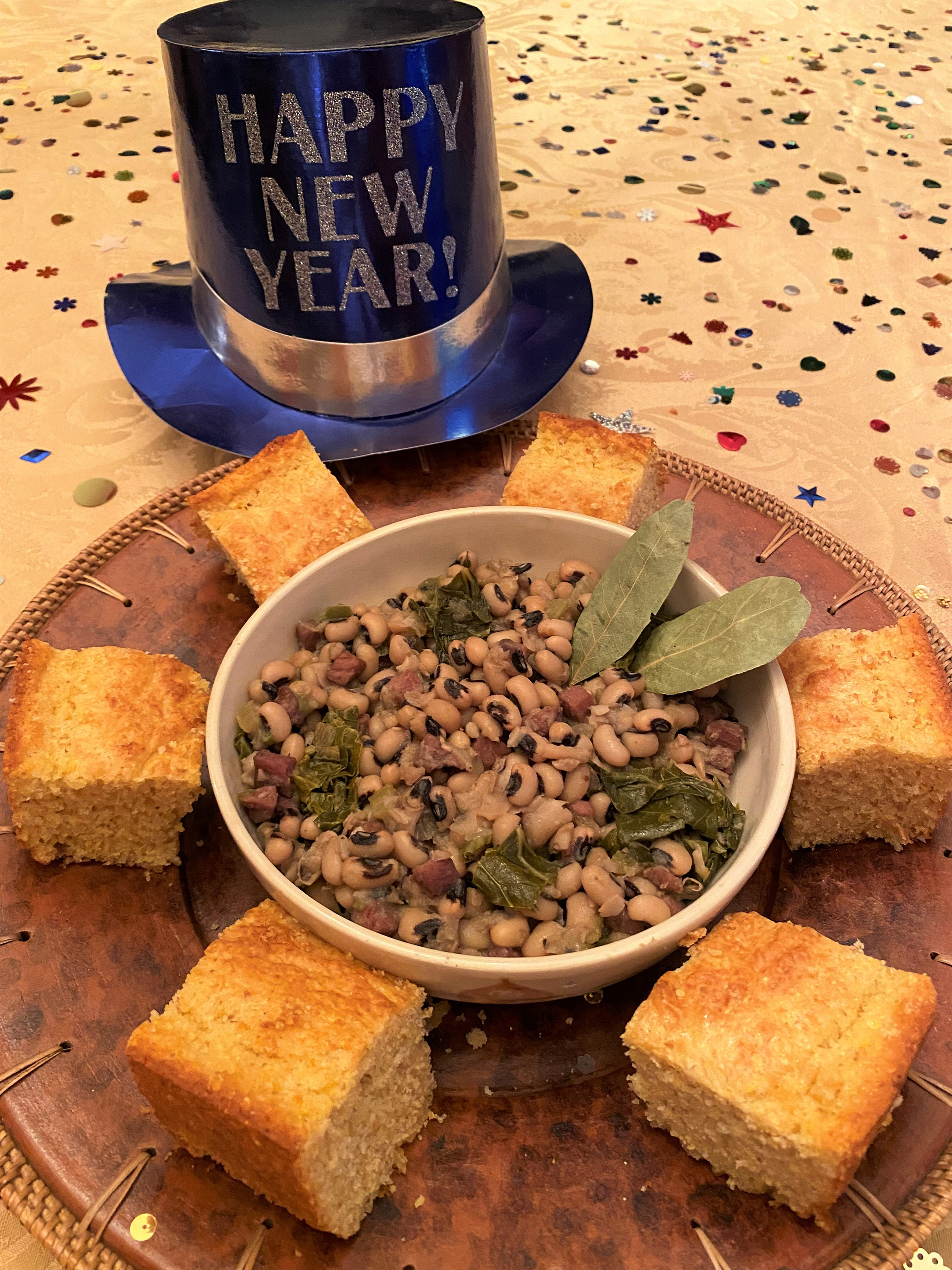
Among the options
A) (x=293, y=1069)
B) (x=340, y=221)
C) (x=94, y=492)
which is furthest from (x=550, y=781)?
(x=94, y=492)

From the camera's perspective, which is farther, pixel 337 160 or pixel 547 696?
pixel 337 160

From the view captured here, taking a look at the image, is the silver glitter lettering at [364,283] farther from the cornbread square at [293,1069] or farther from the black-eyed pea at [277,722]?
the cornbread square at [293,1069]

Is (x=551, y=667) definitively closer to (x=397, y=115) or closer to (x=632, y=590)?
(x=632, y=590)

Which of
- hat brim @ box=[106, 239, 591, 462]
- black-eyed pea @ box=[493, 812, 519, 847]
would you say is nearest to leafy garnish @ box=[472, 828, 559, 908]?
black-eyed pea @ box=[493, 812, 519, 847]

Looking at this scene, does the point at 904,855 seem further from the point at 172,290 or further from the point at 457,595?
the point at 172,290

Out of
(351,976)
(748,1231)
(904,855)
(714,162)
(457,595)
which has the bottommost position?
(748,1231)

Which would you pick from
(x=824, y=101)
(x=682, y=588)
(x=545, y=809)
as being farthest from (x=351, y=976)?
(x=824, y=101)

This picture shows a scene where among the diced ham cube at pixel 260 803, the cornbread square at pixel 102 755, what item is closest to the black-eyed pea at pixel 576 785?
the diced ham cube at pixel 260 803
